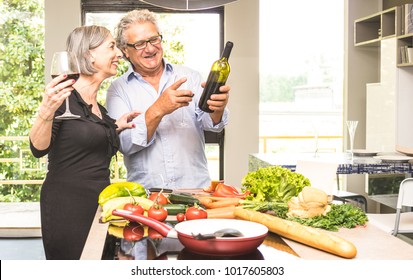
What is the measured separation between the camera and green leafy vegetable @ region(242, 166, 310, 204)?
5.34ft

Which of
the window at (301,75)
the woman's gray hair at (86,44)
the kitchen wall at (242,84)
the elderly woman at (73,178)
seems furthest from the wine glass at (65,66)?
the window at (301,75)

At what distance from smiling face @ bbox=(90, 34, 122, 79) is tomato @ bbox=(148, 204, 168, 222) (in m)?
0.93

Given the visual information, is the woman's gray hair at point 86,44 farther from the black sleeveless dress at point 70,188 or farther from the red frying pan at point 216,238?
the red frying pan at point 216,238

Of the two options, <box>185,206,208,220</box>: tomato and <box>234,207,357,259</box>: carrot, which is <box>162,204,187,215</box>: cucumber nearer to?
<box>185,206,208,220</box>: tomato

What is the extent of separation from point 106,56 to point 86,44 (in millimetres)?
92

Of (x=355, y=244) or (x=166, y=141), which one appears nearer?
(x=355, y=244)

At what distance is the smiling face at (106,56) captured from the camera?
85.9 inches

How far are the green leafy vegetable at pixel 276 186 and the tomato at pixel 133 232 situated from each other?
402mm

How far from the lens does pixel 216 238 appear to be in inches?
43.3

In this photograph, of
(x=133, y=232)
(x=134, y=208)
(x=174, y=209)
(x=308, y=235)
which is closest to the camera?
(x=308, y=235)

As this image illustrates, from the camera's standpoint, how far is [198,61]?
4.85m

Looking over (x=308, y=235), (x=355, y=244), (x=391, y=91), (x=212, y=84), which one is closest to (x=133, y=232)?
(x=308, y=235)

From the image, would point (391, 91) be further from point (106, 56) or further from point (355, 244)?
point (355, 244)

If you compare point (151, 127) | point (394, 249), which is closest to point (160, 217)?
point (394, 249)
